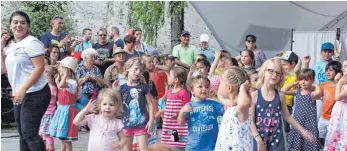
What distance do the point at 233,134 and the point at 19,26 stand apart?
237 cm

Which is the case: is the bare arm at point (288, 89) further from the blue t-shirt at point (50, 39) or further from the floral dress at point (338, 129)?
the blue t-shirt at point (50, 39)

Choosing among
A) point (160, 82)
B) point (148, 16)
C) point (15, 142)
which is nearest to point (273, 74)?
point (160, 82)

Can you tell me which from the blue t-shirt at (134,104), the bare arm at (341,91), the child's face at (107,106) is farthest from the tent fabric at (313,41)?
the child's face at (107,106)

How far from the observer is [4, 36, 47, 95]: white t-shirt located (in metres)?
6.55

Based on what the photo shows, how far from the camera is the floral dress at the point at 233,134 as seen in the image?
605cm

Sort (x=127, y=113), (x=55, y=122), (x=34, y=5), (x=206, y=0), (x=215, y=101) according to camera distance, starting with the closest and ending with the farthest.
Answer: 1. (x=215, y=101)
2. (x=127, y=113)
3. (x=55, y=122)
4. (x=206, y=0)
5. (x=34, y=5)

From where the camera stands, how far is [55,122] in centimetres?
830

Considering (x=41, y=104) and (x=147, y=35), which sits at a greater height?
(x=147, y=35)

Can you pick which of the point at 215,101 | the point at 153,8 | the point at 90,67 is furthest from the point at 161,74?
the point at 153,8

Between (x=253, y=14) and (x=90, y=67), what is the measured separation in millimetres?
4686

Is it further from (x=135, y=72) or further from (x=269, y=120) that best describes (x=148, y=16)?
(x=269, y=120)

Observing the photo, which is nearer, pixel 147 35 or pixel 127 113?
pixel 127 113

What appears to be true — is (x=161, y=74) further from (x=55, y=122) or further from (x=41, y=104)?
(x=41, y=104)

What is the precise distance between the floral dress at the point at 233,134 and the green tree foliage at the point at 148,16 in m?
11.3
